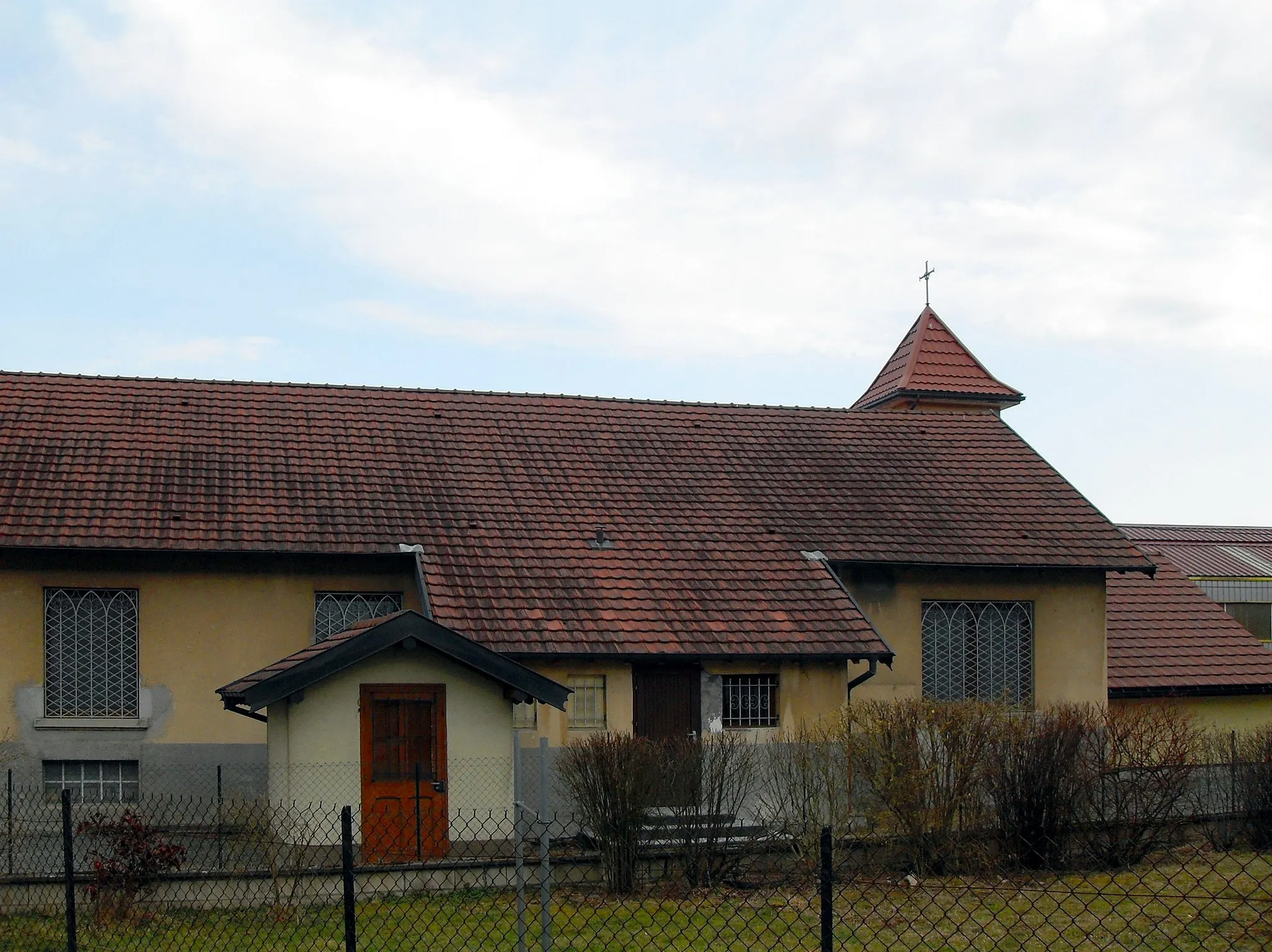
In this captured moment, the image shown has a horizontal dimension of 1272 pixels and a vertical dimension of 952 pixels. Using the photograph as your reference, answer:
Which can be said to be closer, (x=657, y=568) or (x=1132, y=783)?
(x=1132, y=783)

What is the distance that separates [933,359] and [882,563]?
9.07m

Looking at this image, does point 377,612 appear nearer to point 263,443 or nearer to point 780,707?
point 263,443

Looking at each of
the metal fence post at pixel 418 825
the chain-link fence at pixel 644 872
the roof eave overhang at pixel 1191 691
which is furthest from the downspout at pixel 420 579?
the roof eave overhang at pixel 1191 691

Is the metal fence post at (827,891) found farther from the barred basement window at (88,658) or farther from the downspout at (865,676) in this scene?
the barred basement window at (88,658)

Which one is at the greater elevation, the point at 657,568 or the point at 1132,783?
the point at 657,568

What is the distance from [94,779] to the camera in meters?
17.1

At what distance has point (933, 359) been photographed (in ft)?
89.9

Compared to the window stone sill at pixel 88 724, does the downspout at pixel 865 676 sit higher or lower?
higher

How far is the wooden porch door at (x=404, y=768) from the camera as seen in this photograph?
46.9ft

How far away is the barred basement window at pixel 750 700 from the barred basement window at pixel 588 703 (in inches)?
62.4

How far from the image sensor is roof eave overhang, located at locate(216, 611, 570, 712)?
46.5ft

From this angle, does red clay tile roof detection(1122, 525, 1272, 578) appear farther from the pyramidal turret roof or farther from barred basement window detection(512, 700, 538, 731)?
barred basement window detection(512, 700, 538, 731)

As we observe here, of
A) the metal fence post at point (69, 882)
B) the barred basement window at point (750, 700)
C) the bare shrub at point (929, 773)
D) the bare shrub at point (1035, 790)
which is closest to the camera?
the metal fence post at point (69, 882)

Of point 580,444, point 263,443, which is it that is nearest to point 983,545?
point 580,444
